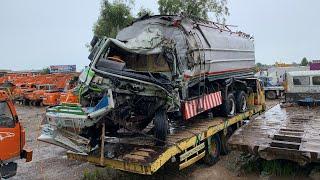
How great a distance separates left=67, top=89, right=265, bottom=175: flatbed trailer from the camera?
7352 millimetres

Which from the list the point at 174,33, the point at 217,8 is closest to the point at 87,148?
the point at 174,33

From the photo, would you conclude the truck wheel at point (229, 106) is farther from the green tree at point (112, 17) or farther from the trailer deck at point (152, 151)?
the green tree at point (112, 17)

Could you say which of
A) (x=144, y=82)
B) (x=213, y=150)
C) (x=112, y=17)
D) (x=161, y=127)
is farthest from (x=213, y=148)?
(x=112, y=17)

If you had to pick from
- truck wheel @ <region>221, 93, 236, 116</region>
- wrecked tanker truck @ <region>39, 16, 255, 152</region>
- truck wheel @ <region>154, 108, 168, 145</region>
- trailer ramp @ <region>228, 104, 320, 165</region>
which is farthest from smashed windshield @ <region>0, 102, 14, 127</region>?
truck wheel @ <region>221, 93, 236, 116</region>

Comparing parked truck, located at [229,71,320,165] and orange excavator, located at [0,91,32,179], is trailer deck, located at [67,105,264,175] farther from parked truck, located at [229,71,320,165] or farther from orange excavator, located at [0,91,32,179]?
orange excavator, located at [0,91,32,179]

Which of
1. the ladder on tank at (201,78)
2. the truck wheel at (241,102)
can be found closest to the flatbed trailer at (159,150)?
the ladder on tank at (201,78)

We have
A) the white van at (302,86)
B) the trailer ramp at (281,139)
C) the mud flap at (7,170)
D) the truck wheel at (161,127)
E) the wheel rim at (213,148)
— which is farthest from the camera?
the white van at (302,86)

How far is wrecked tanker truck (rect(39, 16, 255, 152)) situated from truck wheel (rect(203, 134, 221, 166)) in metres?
0.94

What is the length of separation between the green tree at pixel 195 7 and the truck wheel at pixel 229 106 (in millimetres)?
14979

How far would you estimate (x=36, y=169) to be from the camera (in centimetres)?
1002

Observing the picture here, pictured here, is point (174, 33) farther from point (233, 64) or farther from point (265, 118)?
point (265, 118)

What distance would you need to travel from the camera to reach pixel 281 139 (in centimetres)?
921

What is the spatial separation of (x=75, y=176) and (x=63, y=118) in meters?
2.50

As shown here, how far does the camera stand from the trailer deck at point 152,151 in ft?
24.0
